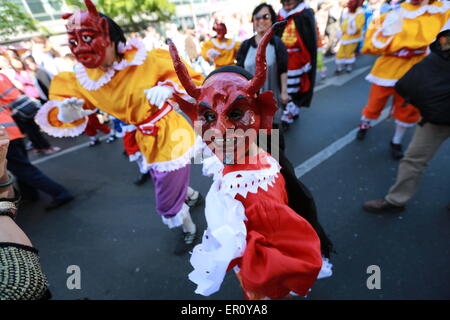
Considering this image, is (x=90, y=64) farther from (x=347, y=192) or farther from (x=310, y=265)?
(x=347, y=192)

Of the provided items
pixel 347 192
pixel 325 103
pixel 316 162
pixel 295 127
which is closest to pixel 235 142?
pixel 347 192

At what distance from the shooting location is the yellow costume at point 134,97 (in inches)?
73.0

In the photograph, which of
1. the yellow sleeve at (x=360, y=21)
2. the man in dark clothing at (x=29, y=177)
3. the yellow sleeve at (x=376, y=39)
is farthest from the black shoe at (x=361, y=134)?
the man in dark clothing at (x=29, y=177)

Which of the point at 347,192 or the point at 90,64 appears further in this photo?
the point at 347,192

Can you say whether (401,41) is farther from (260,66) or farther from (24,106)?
(24,106)

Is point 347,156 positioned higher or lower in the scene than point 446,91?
lower

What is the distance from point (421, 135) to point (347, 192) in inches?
39.9

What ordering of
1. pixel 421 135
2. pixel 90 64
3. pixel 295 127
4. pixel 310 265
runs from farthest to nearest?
pixel 295 127, pixel 421 135, pixel 90 64, pixel 310 265

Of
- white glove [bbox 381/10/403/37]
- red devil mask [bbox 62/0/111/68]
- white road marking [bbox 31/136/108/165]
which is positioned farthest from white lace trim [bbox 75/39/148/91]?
white road marking [bbox 31/136/108/165]

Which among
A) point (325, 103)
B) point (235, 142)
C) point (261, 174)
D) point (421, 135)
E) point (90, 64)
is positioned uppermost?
point (90, 64)

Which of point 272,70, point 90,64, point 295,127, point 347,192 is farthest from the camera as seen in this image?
point 295,127

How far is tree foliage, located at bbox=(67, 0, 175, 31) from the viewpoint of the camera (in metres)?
13.7

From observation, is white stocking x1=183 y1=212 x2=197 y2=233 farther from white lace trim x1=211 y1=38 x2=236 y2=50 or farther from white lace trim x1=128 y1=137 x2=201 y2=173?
white lace trim x1=211 y1=38 x2=236 y2=50

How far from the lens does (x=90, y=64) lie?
170cm
